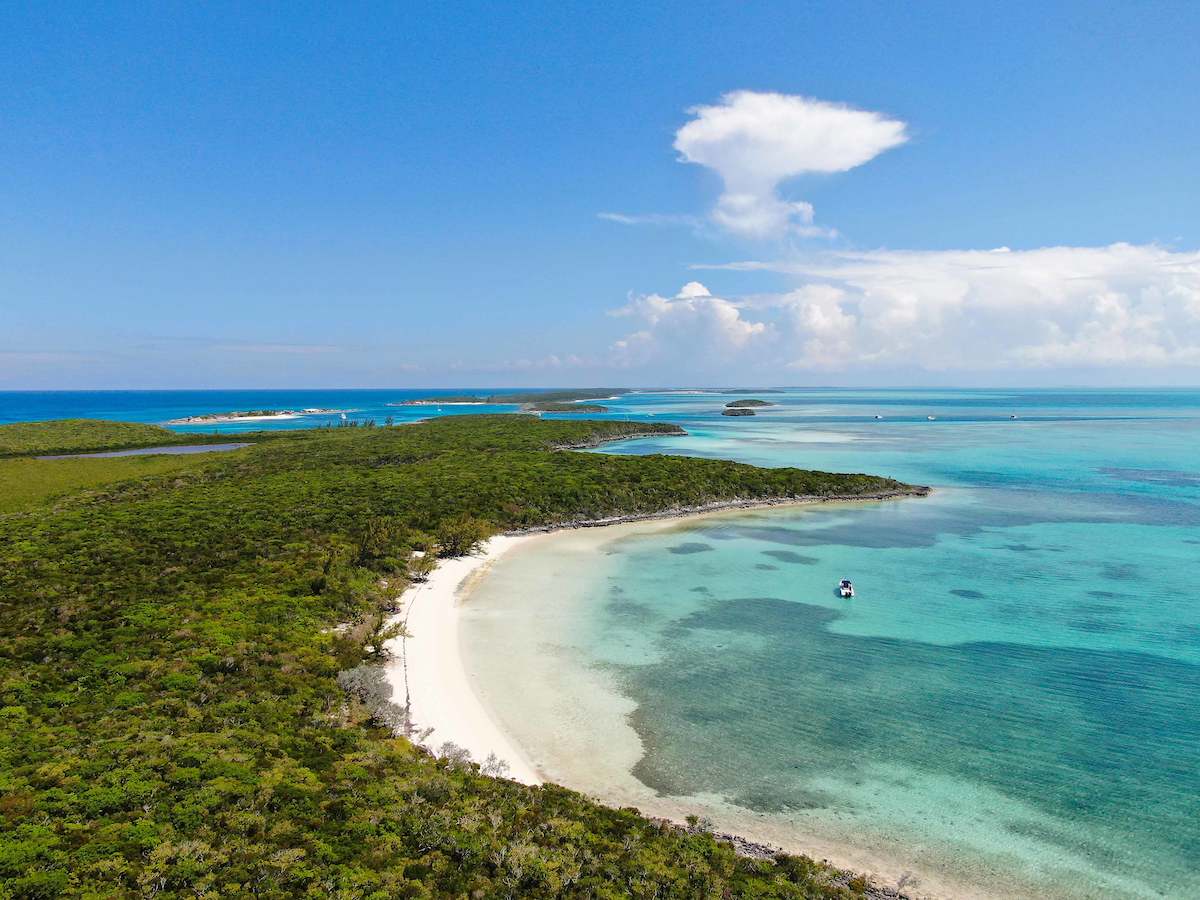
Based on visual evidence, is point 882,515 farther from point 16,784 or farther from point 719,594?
point 16,784

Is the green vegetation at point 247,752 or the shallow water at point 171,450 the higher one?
the shallow water at point 171,450

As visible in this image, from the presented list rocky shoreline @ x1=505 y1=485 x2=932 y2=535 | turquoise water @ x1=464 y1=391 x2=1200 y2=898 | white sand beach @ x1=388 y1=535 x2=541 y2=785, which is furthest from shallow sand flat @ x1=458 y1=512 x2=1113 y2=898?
rocky shoreline @ x1=505 y1=485 x2=932 y2=535

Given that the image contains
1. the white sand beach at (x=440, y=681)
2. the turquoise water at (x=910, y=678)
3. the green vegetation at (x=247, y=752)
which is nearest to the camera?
the green vegetation at (x=247, y=752)

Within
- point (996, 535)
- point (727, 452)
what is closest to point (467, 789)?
point (996, 535)

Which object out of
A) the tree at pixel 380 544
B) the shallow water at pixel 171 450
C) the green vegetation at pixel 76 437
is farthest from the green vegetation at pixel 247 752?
the green vegetation at pixel 76 437

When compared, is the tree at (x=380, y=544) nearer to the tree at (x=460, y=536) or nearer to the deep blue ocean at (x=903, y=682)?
the tree at (x=460, y=536)

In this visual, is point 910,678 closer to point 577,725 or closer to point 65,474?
point 577,725

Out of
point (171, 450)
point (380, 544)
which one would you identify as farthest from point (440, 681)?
point (171, 450)
